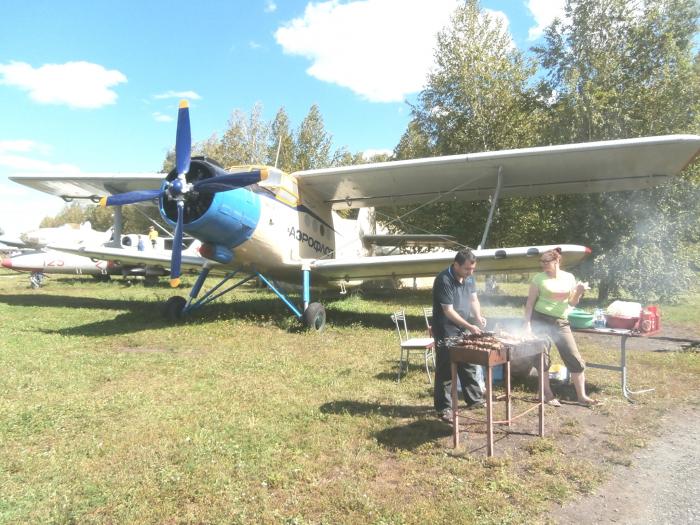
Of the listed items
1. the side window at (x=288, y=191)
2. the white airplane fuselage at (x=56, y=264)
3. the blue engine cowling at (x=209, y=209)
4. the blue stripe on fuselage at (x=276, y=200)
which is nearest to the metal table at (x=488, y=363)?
the blue engine cowling at (x=209, y=209)

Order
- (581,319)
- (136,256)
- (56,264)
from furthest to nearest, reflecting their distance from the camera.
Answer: (56,264) → (136,256) → (581,319)

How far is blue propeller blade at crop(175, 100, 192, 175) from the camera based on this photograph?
7617 millimetres

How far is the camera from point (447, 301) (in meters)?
4.41

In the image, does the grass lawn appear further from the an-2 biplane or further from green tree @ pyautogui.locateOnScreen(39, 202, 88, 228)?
green tree @ pyautogui.locateOnScreen(39, 202, 88, 228)

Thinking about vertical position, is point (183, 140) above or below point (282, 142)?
below

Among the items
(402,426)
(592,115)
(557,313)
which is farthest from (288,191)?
(592,115)

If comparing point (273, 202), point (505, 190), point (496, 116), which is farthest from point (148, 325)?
point (496, 116)

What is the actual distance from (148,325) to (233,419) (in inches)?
240

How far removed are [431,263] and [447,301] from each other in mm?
5070

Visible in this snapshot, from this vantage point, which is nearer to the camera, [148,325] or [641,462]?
[641,462]

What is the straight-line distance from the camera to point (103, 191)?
12750 millimetres

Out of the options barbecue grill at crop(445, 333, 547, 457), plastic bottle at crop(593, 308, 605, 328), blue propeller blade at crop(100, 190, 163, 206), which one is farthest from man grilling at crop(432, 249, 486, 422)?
blue propeller blade at crop(100, 190, 163, 206)

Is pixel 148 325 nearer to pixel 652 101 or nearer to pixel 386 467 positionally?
pixel 386 467

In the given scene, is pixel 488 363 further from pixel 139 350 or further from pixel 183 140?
pixel 183 140
